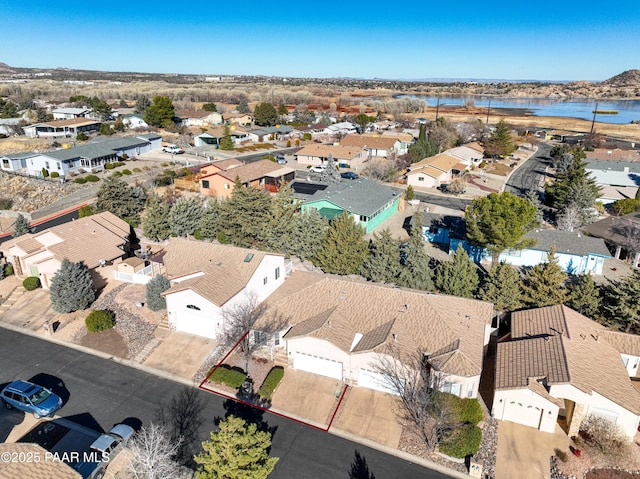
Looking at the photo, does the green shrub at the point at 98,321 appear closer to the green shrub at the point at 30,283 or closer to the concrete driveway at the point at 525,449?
the green shrub at the point at 30,283

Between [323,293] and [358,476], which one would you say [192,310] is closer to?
[323,293]

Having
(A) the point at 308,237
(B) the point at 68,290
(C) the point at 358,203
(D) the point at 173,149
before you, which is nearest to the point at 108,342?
(B) the point at 68,290

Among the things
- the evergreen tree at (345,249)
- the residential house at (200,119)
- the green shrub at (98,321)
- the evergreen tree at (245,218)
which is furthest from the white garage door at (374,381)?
the residential house at (200,119)

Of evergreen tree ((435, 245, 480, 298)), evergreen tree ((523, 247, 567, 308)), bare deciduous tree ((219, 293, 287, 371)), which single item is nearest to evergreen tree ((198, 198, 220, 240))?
bare deciduous tree ((219, 293, 287, 371))

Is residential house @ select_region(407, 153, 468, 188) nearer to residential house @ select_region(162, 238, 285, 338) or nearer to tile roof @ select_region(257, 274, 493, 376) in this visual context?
residential house @ select_region(162, 238, 285, 338)

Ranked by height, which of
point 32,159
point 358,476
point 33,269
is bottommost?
point 358,476

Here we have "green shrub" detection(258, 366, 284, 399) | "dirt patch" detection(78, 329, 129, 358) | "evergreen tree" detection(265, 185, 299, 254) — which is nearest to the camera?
"green shrub" detection(258, 366, 284, 399)

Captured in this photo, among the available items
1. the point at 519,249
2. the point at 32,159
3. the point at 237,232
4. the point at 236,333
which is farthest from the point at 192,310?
the point at 32,159
